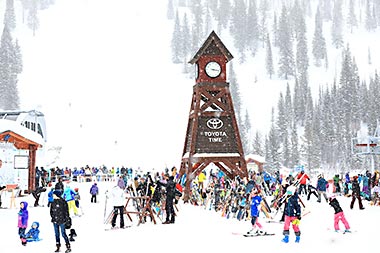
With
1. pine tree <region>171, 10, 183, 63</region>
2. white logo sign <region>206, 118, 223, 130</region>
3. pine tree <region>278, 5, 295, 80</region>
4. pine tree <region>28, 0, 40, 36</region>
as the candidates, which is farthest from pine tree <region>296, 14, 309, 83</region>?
white logo sign <region>206, 118, 223, 130</region>

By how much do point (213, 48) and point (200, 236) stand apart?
41.7 feet

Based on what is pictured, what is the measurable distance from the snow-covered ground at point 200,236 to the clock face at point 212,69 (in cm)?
780

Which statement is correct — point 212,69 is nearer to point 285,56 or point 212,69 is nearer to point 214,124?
point 214,124

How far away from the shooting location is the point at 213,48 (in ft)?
74.4

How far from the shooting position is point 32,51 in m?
108

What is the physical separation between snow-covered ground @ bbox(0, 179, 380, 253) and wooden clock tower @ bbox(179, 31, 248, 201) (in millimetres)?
4520

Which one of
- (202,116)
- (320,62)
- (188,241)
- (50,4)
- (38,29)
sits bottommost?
(188,241)

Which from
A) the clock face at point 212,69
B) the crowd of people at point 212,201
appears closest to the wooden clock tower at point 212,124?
the clock face at point 212,69

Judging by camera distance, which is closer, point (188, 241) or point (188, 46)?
point (188, 241)

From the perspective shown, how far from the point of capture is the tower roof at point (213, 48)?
22.4 meters

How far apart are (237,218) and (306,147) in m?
58.3

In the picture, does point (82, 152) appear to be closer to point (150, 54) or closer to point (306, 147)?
point (306, 147)

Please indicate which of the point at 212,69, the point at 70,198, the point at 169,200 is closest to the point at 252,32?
the point at 212,69

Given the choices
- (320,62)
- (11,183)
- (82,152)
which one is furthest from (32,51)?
(11,183)
